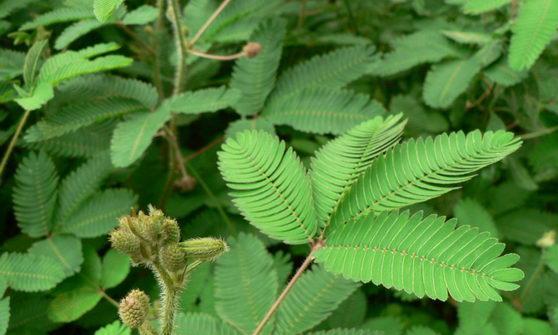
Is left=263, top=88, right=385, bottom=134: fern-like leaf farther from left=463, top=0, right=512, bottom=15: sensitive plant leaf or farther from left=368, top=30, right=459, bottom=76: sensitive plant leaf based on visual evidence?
left=463, top=0, right=512, bottom=15: sensitive plant leaf

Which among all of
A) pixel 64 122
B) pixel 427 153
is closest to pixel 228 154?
pixel 427 153

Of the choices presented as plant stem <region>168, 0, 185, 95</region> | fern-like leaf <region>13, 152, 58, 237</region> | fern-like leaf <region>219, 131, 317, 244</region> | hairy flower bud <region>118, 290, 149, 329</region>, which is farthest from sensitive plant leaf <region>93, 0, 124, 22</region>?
fern-like leaf <region>13, 152, 58, 237</region>

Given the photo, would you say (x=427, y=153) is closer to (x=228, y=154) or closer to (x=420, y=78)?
(x=228, y=154)

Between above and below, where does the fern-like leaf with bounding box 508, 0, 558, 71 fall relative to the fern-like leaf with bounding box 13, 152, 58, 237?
above

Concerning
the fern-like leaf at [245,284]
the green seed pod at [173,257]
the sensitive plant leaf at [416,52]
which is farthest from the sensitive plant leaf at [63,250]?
the sensitive plant leaf at [416,52]

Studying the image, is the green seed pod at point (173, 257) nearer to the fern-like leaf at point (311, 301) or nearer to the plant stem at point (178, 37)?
the fern-like leaf at point (311, 301)

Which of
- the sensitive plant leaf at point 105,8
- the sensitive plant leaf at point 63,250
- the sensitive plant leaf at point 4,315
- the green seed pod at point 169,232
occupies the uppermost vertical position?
the sensitive plant leaf at point 105,8

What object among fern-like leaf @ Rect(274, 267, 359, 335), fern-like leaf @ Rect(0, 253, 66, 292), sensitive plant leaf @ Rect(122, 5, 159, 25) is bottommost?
fern-like leaf @ Rect(274, 267, 359, 335)
